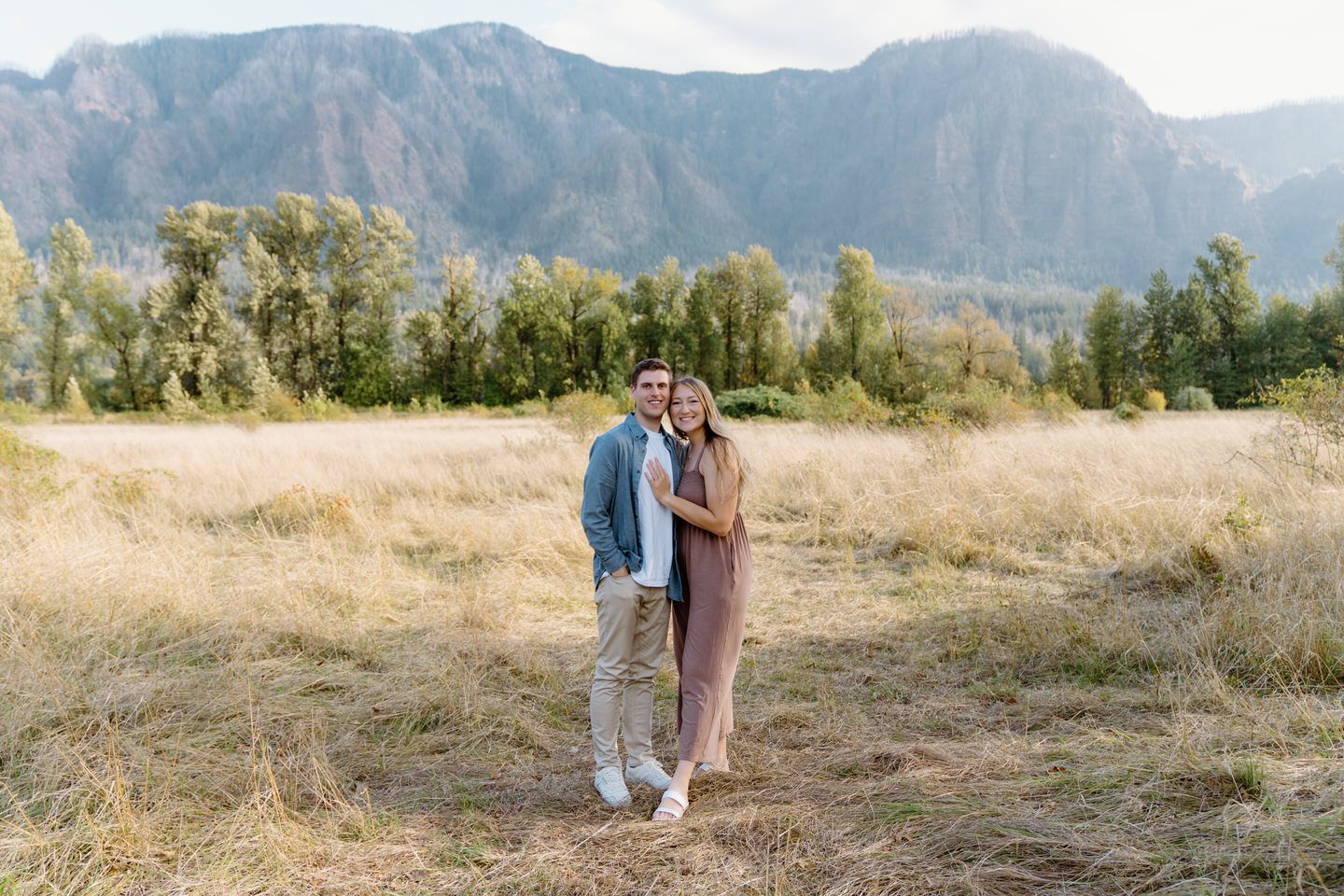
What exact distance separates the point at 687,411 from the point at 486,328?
40433mm

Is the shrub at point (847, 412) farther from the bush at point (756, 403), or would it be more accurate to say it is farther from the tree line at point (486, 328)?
the tree line at point (486, 328)

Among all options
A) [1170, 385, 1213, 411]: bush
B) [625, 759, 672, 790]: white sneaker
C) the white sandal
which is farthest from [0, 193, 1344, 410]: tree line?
the white sandal

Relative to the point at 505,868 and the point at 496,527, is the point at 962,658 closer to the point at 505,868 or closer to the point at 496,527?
the point at 505,868

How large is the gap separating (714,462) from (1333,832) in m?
2.42

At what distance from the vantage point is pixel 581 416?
46.8 ft

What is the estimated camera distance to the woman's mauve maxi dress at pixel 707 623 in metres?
3.14

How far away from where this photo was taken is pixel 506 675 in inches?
178

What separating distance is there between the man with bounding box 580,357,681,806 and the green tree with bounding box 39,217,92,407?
44304mm

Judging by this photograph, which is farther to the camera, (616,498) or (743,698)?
(743,698)

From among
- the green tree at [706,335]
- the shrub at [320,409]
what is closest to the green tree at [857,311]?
the green tree at [706,335]

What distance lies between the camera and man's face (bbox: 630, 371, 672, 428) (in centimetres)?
316

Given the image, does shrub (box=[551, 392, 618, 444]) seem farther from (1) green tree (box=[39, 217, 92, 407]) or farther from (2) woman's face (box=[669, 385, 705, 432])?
(1) green tree (box=[39, 217, 92, 407])

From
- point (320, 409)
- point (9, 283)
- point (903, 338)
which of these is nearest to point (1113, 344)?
point (903, 338)

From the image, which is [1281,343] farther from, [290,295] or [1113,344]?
[290,295]
